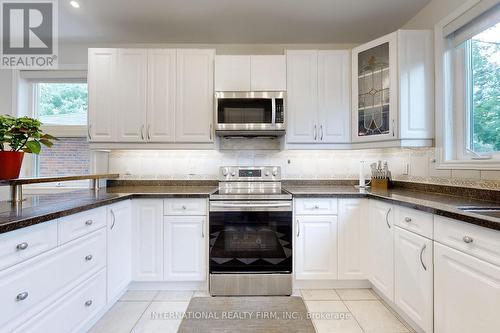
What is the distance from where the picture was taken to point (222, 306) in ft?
6.87

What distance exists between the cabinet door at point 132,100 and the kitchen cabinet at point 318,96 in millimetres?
1489

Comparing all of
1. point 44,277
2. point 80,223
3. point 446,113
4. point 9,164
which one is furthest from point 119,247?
point 446,113

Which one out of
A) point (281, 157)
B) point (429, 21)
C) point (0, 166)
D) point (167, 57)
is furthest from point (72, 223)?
point (429, 21)

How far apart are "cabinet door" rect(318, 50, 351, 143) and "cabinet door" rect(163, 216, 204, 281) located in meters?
1.51

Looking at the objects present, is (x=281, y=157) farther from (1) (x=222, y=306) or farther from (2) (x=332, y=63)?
(1) (x=222, y=306)

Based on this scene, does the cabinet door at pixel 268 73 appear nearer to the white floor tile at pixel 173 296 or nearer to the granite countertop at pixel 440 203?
the granite countertop at pixel 440 203

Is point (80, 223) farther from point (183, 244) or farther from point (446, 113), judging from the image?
point (446, 113)

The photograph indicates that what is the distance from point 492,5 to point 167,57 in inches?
104

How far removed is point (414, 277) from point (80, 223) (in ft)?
7.05

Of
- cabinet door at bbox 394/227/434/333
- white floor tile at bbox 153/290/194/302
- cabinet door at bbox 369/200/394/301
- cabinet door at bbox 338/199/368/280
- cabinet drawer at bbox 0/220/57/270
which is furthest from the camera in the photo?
cabinet door at bbox 338/199/368/280

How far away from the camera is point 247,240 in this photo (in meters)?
2.30

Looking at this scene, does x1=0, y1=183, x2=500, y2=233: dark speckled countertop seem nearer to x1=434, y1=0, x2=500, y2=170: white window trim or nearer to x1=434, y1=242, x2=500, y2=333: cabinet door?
x1=434, y1=242, x2=500, y2=333: cabinet door

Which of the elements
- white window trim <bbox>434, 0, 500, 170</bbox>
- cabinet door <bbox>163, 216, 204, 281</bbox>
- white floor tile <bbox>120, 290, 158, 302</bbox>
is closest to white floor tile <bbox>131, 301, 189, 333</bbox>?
white floor tile <bbox>120, 290, 158, 302</bbox>
